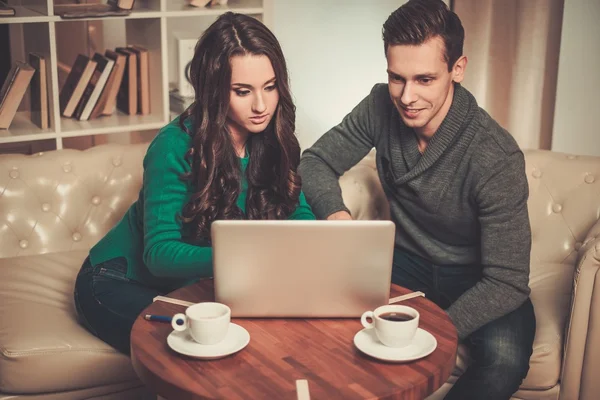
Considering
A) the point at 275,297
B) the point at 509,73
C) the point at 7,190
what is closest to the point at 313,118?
the point at 509,73

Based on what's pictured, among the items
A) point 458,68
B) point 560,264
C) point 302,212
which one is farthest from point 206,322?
point 560,264

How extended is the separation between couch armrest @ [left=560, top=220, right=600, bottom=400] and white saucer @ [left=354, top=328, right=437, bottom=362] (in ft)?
2.06

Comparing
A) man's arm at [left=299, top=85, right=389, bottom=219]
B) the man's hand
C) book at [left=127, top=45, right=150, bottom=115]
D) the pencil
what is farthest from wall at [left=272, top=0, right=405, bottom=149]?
the pencil

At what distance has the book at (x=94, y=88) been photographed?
2.93m

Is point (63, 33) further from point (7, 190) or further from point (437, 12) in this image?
point (437, 12)

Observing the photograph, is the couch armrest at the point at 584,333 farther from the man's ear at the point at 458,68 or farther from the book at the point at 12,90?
the book at the point at 12,90

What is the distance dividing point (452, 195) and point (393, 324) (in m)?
0.69

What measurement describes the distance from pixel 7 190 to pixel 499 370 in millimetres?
1463

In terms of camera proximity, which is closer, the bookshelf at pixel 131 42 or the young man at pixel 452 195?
the young man at pixel 452 195

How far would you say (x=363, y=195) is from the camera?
8.22 feet

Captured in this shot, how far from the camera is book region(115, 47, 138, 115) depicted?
300cm

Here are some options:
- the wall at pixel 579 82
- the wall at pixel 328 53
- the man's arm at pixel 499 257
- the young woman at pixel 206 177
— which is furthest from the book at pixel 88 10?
the wall at pixel 579 82

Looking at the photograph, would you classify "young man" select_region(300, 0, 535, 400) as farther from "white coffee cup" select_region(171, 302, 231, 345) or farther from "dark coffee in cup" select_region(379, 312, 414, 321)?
"white coffee cup" select_region(171, 302, 231, 345)

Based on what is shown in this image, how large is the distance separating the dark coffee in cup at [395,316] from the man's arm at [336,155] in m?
0.74
